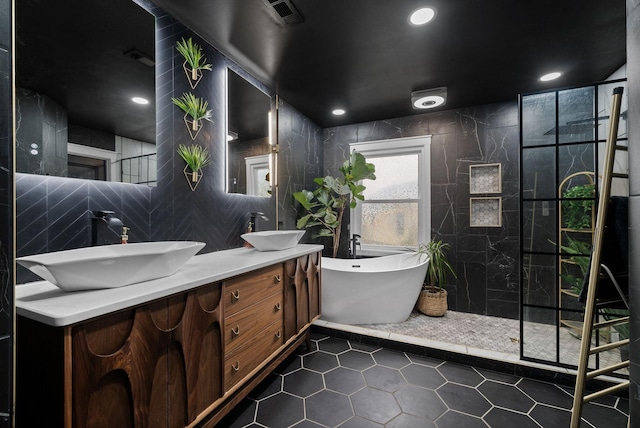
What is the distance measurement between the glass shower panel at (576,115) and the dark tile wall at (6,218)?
2.87 metres

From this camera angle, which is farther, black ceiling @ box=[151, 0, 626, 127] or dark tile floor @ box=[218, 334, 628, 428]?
black ceiling @ box=[151, 0, 626, 127]

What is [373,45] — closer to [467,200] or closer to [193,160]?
[193,160]

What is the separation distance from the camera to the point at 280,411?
1694 millimetres

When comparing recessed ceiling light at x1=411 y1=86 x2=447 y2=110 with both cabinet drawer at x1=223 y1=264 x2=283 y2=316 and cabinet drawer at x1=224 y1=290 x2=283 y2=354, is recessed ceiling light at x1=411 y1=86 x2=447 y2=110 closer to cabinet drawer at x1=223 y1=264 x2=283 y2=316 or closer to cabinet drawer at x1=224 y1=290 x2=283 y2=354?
cabinet drawer at x1=223 y1=264 x2=283 y2=316

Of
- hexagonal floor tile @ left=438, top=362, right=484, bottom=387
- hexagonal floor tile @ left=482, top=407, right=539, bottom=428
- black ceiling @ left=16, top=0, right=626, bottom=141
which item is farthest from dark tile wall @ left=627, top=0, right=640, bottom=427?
hexagonal floor tile @ left=438, top=362, right=484, bottom=387

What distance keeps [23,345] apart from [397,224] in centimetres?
352

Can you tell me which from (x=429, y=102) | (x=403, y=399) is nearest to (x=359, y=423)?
(x=403, y=399)

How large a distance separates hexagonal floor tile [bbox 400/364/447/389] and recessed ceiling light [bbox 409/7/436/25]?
250cm

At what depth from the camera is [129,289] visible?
3.47ft

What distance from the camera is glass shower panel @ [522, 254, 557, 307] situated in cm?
220

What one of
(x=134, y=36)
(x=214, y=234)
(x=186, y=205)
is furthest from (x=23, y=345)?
(x=134, y=36)

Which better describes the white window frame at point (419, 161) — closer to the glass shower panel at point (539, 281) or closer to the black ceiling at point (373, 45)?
the black ceiling at point (373, 45)

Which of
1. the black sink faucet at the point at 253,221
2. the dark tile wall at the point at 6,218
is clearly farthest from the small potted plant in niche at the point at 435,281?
the dark tile wall at the point at 6,218

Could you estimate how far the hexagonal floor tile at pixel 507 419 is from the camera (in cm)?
159
